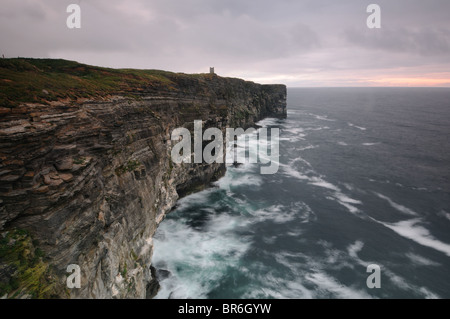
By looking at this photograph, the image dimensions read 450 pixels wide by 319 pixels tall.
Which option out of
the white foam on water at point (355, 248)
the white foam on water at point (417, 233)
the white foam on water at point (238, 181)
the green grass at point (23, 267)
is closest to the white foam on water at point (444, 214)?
the white foam on water at point (417, 233)

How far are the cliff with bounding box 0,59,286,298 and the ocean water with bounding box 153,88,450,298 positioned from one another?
253 inches

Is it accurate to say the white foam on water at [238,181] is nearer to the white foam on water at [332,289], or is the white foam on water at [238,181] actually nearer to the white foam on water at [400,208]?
the white foam on water at [400,208]

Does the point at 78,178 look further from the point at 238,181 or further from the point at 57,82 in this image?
the point at 238,181

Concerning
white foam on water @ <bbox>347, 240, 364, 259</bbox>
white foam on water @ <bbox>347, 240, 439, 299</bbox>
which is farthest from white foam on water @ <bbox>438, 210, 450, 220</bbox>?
white foam on water @ <bbox>347, 240, 364, 259</bbox>

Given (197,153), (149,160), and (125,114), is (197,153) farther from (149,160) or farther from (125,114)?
(125,114)

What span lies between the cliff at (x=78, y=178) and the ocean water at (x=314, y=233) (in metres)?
6.43

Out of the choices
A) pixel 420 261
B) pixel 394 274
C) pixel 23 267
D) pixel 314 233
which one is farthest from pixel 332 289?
pixel 23 267

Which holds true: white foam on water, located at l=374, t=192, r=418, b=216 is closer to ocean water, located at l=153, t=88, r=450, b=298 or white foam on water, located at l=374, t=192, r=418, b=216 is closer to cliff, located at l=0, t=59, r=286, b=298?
ocean water, located at l=153, t=88, r=450, b=298

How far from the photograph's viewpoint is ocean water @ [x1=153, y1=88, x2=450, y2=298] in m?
24.7

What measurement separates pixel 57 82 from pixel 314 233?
110 feet

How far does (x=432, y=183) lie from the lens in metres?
46.5

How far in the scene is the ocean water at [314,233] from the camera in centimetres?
2468

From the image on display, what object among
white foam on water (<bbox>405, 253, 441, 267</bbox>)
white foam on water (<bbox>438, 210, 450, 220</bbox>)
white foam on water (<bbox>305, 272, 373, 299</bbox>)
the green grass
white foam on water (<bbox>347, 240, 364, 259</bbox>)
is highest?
the green grass

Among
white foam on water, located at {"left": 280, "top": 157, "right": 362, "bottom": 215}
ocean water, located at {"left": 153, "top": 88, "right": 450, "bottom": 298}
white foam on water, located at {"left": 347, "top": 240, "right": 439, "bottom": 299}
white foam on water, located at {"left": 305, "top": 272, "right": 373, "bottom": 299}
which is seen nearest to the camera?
white foam on water, located at {"left": 305, "top": 272, "right": 373, "bottom": 299}
